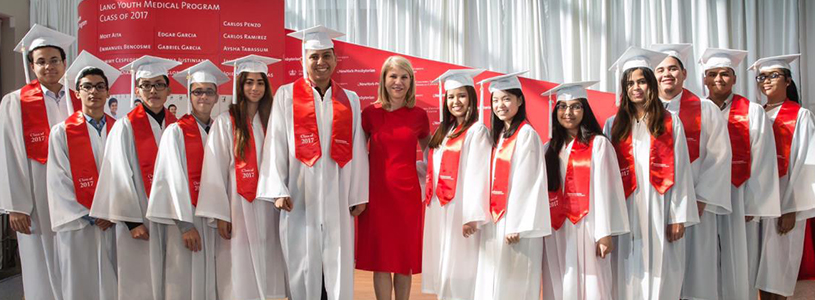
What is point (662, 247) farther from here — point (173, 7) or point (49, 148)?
point (173, 7)

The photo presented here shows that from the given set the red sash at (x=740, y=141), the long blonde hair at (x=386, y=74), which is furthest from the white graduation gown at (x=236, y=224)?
the red sash at (x=740, y=141)

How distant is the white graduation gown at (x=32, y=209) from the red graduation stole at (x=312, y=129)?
5.14 feet

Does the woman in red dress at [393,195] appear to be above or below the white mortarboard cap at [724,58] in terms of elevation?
below

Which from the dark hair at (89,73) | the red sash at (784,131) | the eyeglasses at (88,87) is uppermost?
the dark hair at (89,73)

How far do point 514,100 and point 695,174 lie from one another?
1199mm

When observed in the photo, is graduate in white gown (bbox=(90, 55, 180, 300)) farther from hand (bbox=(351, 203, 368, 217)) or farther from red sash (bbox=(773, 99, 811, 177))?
red sash (bbox=(773, 99, 811, 177))

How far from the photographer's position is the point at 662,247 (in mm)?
3521

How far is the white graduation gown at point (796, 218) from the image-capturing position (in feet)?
13.0

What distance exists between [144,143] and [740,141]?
3.60 metres

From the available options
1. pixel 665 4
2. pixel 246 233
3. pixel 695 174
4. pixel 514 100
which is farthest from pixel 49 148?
pixel 665 4

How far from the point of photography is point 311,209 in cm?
354

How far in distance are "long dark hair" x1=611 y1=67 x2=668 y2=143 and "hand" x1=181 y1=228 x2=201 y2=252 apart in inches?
96.9

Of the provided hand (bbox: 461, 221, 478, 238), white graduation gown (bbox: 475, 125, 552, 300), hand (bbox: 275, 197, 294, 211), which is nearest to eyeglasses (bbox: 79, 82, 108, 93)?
hand (bbox: 275, 197, 294, 211)

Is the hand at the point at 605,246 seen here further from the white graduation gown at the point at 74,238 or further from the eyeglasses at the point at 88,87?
the eyeglasses at the point at 88,87
